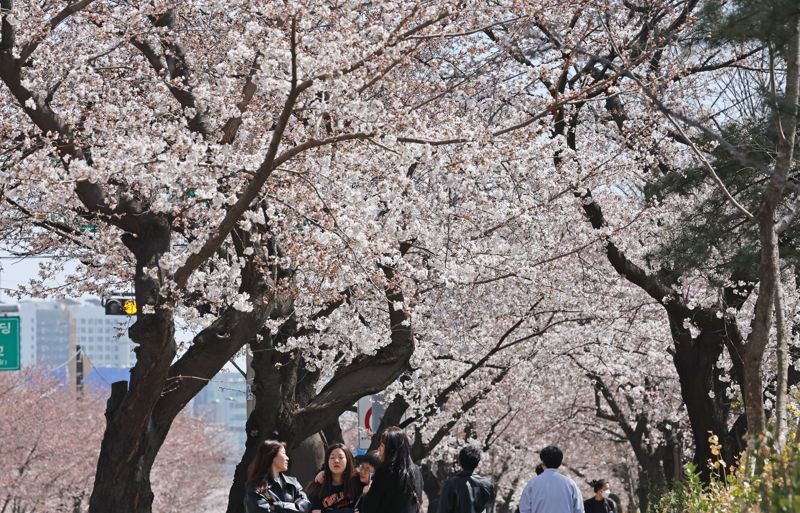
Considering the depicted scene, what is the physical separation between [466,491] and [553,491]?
90 centimetres

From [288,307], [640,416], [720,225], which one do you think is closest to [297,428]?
[288,307]

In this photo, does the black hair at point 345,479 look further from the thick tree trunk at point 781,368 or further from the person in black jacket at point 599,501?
the person in black jacket at point 599,501

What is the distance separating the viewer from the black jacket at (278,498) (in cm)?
742

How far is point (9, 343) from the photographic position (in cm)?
2061

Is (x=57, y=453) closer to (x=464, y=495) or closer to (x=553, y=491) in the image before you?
(x=553, y=491)

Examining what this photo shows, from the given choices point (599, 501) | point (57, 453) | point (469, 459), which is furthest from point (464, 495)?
point (57, 453)

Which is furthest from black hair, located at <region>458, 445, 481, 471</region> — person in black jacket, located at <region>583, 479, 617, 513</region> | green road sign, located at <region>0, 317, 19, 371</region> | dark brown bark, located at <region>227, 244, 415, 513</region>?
green road sign, located at <region>0, 317, 19, 371</region>

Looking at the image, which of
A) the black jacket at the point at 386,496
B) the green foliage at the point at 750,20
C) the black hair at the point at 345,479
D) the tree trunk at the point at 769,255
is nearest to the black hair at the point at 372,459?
the black hair at the point at 345,479

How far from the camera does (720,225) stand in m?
11.5

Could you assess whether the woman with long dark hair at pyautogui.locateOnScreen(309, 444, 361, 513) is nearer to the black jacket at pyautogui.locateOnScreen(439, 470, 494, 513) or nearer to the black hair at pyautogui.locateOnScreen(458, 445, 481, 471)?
the black jacket at pyautogui.locateOnScreen(439, 470, 494, 513)

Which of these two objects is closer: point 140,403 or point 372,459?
point 372,459

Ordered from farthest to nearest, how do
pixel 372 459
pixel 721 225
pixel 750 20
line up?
pixel 721 225, pixel 372 459, pixel 750 20

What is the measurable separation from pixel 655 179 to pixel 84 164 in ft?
27.1

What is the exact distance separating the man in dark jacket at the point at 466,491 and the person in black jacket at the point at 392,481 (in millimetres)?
547
